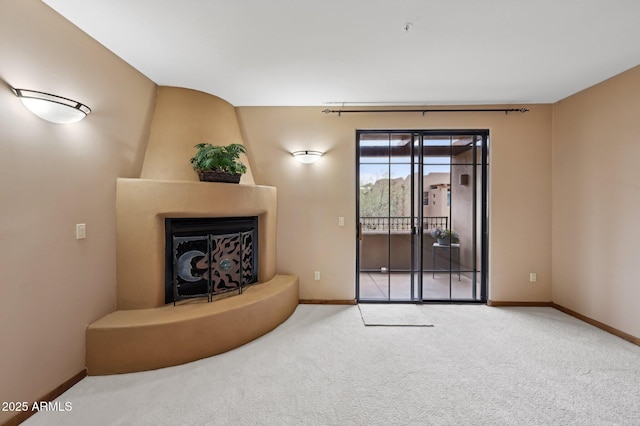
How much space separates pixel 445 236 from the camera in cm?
353

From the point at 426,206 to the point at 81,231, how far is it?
12.0ft

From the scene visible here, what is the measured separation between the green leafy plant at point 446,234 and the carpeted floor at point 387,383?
1.19 metres

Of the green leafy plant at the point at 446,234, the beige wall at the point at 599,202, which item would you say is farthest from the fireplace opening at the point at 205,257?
the beige wall at the point at 599,202

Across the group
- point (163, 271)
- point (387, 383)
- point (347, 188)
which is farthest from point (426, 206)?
point (163, 271)

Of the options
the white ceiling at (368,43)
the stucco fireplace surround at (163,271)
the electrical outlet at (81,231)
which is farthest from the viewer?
the stucco fireplace surround at (163,271)

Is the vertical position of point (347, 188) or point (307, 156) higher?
point (307, 156)

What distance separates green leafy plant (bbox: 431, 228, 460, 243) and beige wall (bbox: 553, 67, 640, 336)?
1216 millimetres

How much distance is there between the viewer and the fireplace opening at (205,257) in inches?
96.7

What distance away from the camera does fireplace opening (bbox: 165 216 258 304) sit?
8.05ft

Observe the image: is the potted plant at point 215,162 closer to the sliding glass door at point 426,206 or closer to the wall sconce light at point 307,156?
the wall sconce light at point 307,156

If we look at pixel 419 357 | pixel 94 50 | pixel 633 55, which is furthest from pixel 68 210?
pixel 633 55

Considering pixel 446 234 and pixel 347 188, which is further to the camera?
pixel 446 234

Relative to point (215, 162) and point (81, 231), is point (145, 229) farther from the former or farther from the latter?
point (215, 162)

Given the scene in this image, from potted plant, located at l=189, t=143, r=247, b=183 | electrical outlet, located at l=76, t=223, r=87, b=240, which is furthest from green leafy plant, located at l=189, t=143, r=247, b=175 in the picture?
electrical outlet, located at l=76, t=223, r=87, b=240
